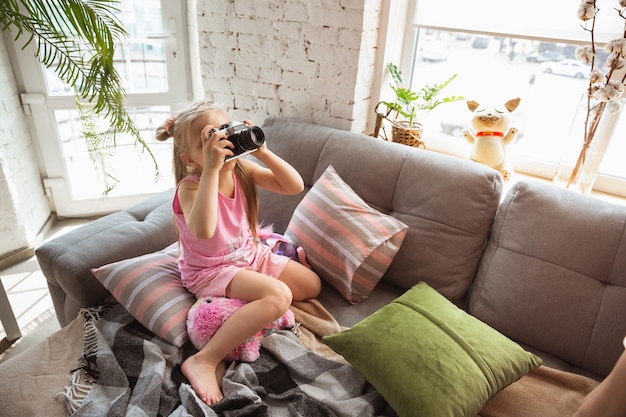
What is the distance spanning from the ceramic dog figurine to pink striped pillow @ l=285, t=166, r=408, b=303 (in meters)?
0.52

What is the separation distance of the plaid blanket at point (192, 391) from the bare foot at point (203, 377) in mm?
23

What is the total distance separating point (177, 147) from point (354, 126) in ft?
2.85

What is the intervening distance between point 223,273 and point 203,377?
31 cm

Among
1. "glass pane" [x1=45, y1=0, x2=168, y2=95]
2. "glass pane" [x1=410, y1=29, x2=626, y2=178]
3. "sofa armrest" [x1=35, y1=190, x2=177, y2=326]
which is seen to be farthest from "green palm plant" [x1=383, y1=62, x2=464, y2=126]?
"glass pane" [x1=45, y1=0, x2=168, y2=95]

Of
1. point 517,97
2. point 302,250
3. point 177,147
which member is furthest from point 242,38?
point 517,97

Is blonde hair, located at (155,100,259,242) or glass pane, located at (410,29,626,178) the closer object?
blonde hair, located at (155,100,259,242)

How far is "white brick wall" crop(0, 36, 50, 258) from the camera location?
208cm

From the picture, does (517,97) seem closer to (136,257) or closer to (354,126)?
(354,126)

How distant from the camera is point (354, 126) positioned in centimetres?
188

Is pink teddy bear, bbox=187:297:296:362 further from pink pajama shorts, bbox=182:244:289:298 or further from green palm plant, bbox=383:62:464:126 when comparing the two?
green palm plant, bbox=383:62:464:126

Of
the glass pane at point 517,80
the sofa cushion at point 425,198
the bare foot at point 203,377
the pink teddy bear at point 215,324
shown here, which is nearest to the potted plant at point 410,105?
the glass pane at point 517,80

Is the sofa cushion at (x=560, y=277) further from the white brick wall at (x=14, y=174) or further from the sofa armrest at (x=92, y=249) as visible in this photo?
the white brick wall at (x=14, y=174)

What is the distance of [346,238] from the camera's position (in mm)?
1388

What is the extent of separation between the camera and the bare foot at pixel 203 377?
3.37 feet
